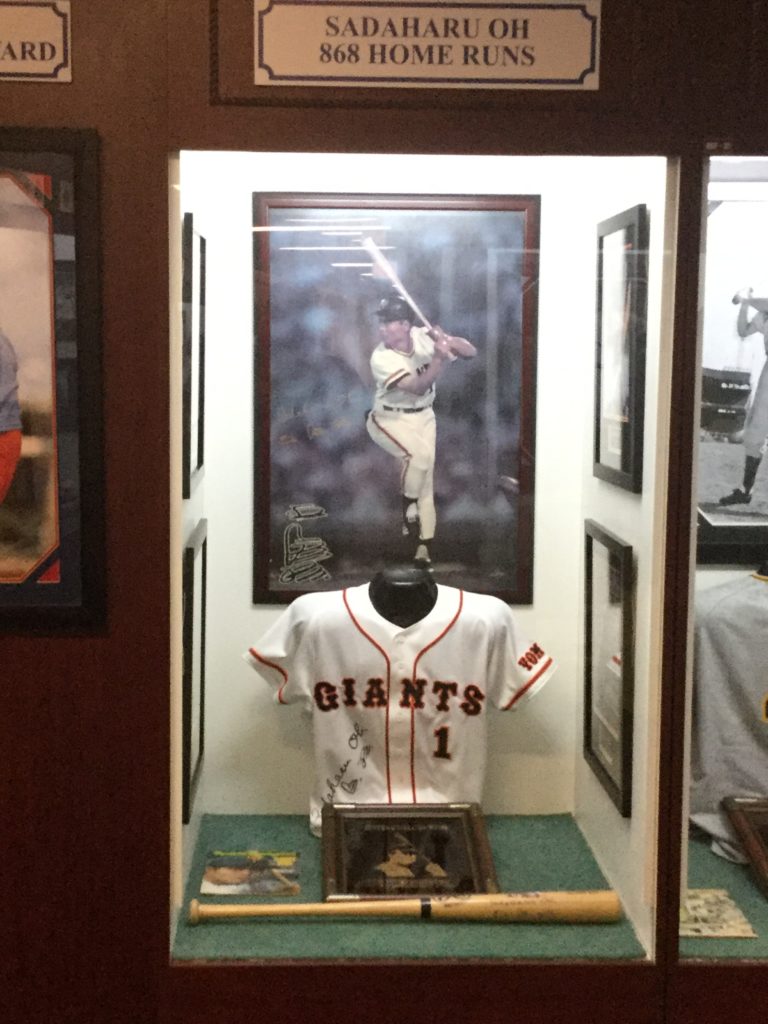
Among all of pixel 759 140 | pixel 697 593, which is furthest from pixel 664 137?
pixel 697 593

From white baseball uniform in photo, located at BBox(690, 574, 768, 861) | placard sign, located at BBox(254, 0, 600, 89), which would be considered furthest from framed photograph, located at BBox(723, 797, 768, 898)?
placard sign, located at BBox(254, 0, 600, 89)

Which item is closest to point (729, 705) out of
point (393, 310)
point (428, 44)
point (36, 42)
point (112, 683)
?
point (393, 310)

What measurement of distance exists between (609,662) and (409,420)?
2.10 feet

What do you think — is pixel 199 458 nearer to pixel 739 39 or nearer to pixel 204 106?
pixel 204 106

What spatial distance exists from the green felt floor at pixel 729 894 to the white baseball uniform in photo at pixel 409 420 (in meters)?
0.85

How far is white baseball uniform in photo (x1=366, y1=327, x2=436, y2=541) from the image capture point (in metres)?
2.46

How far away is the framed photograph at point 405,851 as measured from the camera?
227 centimetres

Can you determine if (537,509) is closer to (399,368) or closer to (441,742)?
(399,368)

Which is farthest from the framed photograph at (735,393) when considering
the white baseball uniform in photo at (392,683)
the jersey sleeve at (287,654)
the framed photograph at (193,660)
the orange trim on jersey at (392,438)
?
the framed photograph at (193,660)

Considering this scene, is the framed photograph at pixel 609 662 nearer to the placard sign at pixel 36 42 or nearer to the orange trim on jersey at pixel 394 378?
the orange trim on jersey at pixel 394 378

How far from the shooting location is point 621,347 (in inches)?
90.4

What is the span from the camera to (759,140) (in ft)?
6.43
